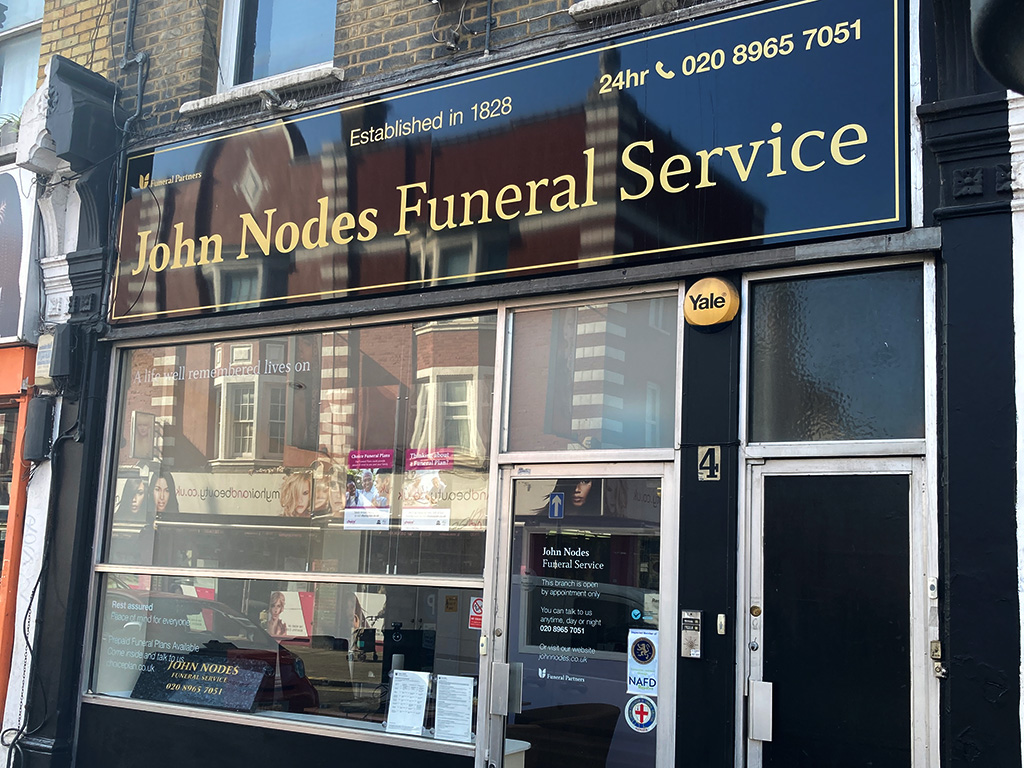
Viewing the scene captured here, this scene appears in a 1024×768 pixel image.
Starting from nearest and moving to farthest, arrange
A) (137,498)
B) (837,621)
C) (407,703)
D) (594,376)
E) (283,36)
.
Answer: (837,621) < (594,376) < (407,703) < (137,498) < (283,36)

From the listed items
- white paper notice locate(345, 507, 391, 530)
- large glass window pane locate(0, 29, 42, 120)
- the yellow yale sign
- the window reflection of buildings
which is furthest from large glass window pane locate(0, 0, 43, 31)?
the yellow yale sign

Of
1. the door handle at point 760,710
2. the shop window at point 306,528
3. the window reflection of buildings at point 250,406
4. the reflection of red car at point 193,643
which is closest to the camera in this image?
the door handle at point 760,710

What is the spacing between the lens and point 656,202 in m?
5.46

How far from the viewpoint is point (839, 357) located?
4953 mm

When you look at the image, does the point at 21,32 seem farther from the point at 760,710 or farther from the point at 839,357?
the point at 760,710

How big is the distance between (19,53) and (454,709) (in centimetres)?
726

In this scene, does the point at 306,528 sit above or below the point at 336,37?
below

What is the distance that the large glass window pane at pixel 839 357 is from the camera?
4766 mm

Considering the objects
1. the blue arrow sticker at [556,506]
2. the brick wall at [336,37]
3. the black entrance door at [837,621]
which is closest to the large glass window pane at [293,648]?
the blue arrow sticker at [556,506]

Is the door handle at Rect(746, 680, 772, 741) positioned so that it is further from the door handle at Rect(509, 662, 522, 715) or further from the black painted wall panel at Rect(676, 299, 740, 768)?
the door handle at Rect(509, 662, 522, 715)

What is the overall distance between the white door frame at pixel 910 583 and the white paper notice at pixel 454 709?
1596 mm

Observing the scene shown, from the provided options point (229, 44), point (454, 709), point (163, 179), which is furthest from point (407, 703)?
point (229, 44)

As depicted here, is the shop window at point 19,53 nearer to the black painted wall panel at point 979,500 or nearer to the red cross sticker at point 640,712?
the red cross sticker at point 640,712

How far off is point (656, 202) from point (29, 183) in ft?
17.4
